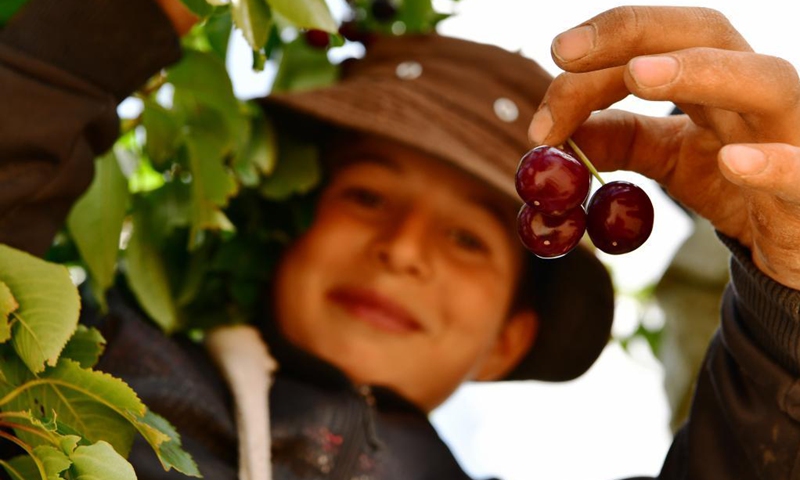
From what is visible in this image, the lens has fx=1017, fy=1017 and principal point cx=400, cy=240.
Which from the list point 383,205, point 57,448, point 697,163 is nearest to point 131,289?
point 383,205

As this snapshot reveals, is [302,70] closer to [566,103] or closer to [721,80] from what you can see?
[566,103]

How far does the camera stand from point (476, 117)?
1.60m

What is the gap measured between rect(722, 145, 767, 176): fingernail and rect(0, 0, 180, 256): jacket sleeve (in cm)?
67

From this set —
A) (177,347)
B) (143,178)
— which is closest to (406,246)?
(177,347)

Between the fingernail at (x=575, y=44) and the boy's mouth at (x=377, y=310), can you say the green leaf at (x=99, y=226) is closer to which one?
the boy's mouth at (x=377, y=310)

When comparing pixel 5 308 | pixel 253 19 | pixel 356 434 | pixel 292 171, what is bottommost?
pixel 356 434

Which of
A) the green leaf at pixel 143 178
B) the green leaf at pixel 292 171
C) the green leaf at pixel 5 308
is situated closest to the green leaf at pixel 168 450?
the green leaf at pixel 5 308

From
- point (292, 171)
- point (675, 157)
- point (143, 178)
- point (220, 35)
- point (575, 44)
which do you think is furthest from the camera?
point (143, 178)

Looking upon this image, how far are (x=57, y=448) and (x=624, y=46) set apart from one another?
554 millimetres

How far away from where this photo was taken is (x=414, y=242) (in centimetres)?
153

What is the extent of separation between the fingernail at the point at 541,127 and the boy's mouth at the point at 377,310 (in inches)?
25.6

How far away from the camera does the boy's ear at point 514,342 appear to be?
5.85 feet

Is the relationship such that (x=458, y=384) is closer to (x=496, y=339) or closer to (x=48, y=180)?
(x=496, y=339)

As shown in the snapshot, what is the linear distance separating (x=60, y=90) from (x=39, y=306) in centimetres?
31
